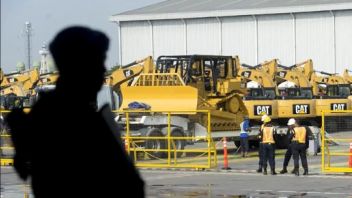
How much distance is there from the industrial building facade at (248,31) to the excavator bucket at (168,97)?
36.2m

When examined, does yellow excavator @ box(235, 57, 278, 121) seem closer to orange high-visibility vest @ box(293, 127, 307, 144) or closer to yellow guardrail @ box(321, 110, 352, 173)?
yellow guardrail @ box(321, 110, 352, 173)

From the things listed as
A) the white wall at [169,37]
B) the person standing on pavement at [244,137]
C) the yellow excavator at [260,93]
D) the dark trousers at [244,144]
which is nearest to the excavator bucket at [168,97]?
the person standing on pavement at [244,137]

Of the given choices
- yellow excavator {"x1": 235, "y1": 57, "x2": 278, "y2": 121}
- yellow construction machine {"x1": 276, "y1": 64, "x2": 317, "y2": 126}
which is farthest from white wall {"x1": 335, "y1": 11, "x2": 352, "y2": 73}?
yellow construction machine {"x1": 276, "y1": 64, "x2": 317, "y2": 126}

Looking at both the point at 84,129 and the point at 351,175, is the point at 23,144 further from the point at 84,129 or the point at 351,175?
the point at 351,175

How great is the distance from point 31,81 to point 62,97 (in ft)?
135

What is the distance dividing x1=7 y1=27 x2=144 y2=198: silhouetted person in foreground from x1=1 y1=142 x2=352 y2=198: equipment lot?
13.7 metres

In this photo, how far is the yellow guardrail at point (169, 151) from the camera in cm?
2767

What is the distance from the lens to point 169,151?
27578 millimetres

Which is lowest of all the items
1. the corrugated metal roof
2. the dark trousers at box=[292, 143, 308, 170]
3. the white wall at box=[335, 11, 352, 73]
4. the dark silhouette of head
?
the dark trousers at box=[292, 143, 308, 170]

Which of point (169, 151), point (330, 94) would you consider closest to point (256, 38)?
point (330, 94)

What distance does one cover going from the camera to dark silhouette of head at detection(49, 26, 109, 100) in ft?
11.9

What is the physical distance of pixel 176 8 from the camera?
76.4 meters

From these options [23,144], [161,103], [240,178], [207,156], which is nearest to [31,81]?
[161,103]

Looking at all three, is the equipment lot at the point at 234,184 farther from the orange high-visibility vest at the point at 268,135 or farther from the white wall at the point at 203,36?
the white wall at the point at 203,36
